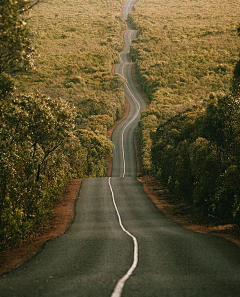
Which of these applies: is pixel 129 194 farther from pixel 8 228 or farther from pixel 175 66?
pixel 175 66

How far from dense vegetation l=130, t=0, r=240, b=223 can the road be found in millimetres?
3166

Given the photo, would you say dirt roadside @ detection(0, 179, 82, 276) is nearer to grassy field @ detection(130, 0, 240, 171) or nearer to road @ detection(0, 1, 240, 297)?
road @ detection(0, 1, 240, 297)

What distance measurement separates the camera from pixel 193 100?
75500mm

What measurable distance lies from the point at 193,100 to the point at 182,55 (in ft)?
84.5

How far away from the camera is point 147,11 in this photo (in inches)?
5910

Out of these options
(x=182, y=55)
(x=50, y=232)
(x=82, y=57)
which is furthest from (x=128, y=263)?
(x=82, y=57)

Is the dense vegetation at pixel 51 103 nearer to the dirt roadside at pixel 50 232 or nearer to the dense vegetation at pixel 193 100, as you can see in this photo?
the dirt roadside at pixel 50 232

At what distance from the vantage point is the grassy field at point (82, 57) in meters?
75.4

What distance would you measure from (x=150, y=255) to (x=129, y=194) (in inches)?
794

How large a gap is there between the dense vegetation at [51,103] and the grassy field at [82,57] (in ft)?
0.69

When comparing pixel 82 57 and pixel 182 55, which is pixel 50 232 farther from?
pixel 82 57

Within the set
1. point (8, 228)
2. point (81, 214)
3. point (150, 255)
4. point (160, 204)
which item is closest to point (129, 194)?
point (160, 204)

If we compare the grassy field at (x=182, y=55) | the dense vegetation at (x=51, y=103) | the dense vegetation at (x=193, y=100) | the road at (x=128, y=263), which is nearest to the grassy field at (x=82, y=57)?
the dense vegetation at (x=51, y=103)

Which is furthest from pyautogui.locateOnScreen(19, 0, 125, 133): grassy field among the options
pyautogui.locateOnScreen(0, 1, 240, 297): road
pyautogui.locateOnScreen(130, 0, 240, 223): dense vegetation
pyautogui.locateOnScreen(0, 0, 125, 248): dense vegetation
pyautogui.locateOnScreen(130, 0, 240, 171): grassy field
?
pyautogui.locateOnScreen(0, 1, 240, 297): road
